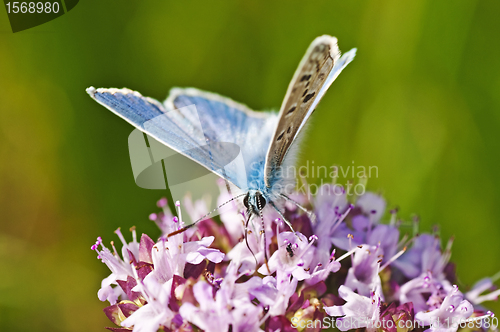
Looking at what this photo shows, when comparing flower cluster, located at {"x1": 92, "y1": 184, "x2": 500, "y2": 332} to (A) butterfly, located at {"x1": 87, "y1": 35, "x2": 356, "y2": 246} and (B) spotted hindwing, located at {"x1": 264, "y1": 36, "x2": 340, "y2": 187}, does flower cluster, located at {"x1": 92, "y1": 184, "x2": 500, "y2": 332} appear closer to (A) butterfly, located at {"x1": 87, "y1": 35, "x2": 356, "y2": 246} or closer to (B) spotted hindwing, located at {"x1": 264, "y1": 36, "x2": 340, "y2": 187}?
(A) butterfly, located at {"x1": 87, "y1": 35, "x2": 356, "y2": 246}

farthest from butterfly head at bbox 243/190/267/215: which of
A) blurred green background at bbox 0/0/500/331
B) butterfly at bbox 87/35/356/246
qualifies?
blurred green background at bbox 0/0/500/331

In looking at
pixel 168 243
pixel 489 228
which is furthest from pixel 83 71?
pixel 489 228

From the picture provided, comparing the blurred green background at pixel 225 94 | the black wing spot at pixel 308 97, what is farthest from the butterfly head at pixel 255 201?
the blurred green background at pixel 225 94

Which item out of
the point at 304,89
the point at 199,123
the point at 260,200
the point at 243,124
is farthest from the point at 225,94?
the point at 304,89

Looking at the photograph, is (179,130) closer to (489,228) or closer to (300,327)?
(300,327)

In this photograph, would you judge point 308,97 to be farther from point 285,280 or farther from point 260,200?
point 285,280

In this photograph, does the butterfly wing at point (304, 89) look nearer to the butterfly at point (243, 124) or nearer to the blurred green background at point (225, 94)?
the butterfly at point (243, 124)
